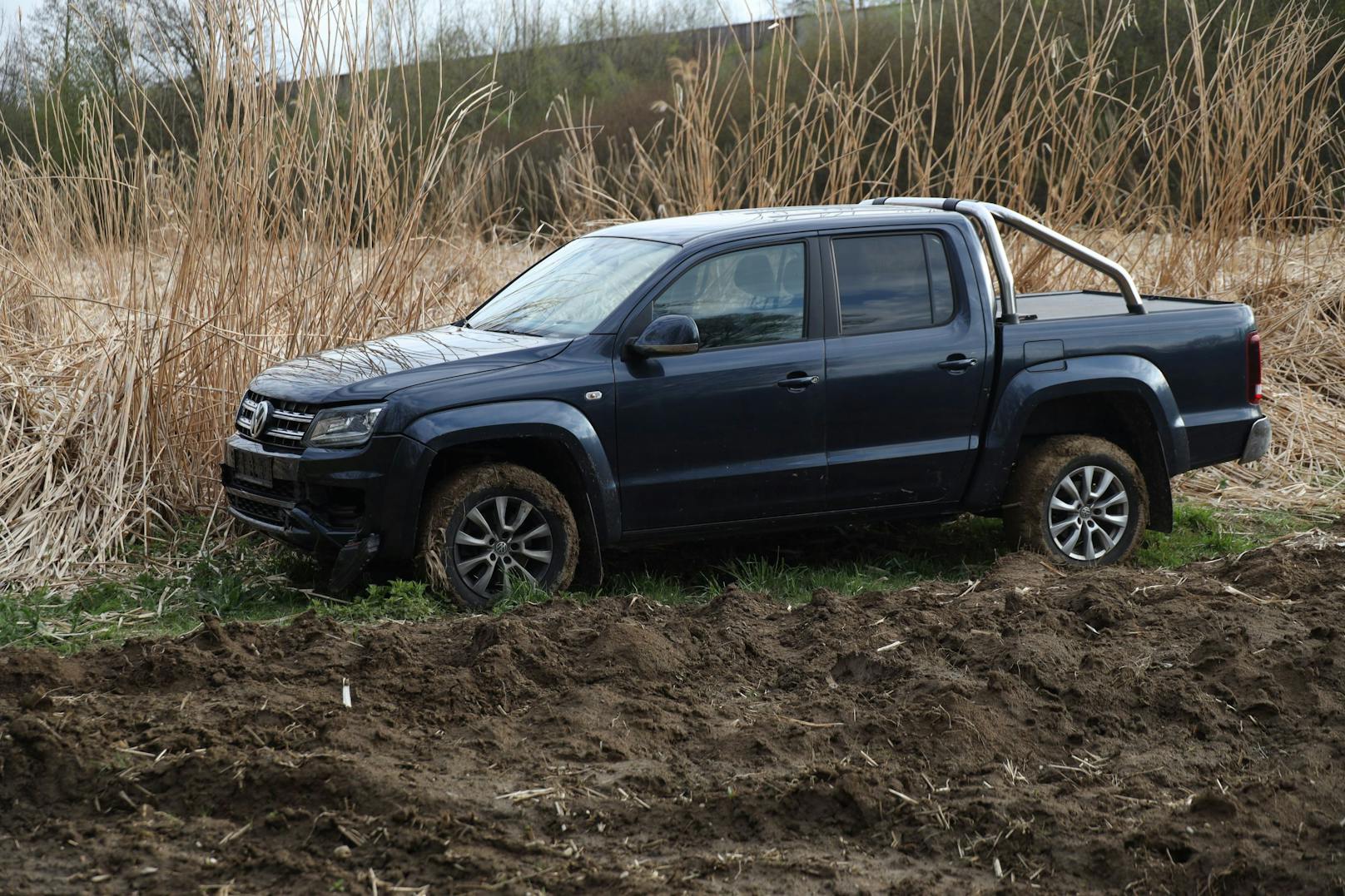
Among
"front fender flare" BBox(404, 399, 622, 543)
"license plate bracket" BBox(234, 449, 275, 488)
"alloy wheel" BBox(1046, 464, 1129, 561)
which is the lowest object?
"alloy wheel" BBox(1046, 464, 1129, 561)

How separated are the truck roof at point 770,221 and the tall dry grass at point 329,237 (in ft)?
5.24

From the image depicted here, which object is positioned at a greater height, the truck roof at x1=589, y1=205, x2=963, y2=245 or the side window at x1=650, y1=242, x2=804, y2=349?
the truck roof at x1=589, y1=205, x2=963, y2=245

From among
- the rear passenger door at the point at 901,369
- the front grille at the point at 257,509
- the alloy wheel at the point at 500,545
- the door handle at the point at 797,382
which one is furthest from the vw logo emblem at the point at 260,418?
the rear passenger door at the point at 901,369

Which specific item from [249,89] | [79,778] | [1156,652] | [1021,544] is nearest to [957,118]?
[1021,544]

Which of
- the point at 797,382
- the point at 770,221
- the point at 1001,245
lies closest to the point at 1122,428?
the point at 1001,245

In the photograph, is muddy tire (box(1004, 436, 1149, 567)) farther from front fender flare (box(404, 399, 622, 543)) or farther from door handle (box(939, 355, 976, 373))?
front fender flare (box(404, 399, 622, 543))

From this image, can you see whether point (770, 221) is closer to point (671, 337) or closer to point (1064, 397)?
point (671, 337)

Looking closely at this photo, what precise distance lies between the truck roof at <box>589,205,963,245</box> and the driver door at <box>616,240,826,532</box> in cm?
10

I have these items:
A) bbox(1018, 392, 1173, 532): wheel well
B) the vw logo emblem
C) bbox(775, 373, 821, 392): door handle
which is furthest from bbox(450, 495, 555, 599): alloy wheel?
bbox(1018, 392, 1173, 532): wheel well

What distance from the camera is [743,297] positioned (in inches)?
260

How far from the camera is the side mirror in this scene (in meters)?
6.20

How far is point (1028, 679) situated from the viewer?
489 centimetres

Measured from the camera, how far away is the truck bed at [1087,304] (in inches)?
288

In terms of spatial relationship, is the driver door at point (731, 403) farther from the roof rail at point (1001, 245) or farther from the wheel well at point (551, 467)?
the roof rail at point (1001, 245)
